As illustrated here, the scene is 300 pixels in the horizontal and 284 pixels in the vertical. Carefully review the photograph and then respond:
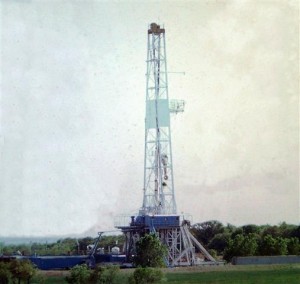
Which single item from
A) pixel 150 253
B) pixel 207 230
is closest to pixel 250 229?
pixel 207 230

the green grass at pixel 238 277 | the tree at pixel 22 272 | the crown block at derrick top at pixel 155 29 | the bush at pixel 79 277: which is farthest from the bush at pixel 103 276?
the crown block at derrick top at pixel 155 29

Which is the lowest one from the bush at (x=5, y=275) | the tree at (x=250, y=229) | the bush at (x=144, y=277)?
the bush at (x=144, y=277)

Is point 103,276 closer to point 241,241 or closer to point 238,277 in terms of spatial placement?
point 238,277

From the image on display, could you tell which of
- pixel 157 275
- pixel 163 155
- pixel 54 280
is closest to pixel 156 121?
pixel 163 155

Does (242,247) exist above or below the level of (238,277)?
above

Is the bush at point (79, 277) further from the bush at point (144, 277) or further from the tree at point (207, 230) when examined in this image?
the tree at point (207, 230)

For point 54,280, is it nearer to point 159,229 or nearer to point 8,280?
point 8,280

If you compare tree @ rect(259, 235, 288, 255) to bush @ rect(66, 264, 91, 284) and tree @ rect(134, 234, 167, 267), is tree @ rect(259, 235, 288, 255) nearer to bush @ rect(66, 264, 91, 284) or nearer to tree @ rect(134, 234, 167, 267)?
tree @ rect(134, 234, 167, 267)

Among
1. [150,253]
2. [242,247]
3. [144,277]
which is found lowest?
[144,277]
